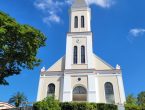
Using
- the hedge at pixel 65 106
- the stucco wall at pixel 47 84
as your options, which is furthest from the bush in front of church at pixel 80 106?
the stucco wall at pixel 47 84

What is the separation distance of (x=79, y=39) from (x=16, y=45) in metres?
18.8

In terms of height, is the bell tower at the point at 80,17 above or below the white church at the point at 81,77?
above

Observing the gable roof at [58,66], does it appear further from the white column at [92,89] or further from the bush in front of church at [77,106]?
the bush in front of church at [77,106]

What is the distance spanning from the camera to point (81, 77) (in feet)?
111

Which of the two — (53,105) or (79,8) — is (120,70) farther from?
(53,105)

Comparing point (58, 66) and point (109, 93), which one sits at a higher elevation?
point (58, 66)

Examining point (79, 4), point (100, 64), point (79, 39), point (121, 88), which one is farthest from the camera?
point (79, 4)

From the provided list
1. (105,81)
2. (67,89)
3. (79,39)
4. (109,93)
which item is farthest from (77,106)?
(79,39)

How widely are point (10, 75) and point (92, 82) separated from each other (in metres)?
14.5

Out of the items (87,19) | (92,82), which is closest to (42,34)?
(92,82)

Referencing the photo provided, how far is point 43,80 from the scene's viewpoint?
3494 centimetres

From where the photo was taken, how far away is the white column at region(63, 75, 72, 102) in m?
31.9

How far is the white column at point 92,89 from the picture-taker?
31.4m

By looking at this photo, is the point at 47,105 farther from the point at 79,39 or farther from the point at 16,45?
the point at 79,39
